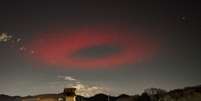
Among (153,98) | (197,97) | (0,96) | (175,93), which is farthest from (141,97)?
(0,96)

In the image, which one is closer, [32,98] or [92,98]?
[32,98]

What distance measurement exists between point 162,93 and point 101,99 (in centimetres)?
1276

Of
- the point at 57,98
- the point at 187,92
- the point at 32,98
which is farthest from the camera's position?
the point at 187,92

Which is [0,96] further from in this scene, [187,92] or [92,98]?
[187,92]

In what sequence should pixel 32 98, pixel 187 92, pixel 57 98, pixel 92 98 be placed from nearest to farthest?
pixel 57 98 → pixel 32 98 → pixel 187 92 → pixel 92 98

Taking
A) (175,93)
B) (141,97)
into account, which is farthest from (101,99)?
(175,93)

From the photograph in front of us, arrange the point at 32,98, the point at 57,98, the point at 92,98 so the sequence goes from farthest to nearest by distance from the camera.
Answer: the point at 92,98
the point at 32,98
the point at 57,98

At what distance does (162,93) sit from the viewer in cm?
5503

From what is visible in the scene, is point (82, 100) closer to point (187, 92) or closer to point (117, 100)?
point (117, 100)

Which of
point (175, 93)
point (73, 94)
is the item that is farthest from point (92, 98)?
point (73, 94)

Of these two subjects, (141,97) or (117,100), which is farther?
(117,100)

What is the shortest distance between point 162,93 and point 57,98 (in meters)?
20.3

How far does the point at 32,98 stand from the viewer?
154 ft

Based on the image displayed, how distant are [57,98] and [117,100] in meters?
22.0
